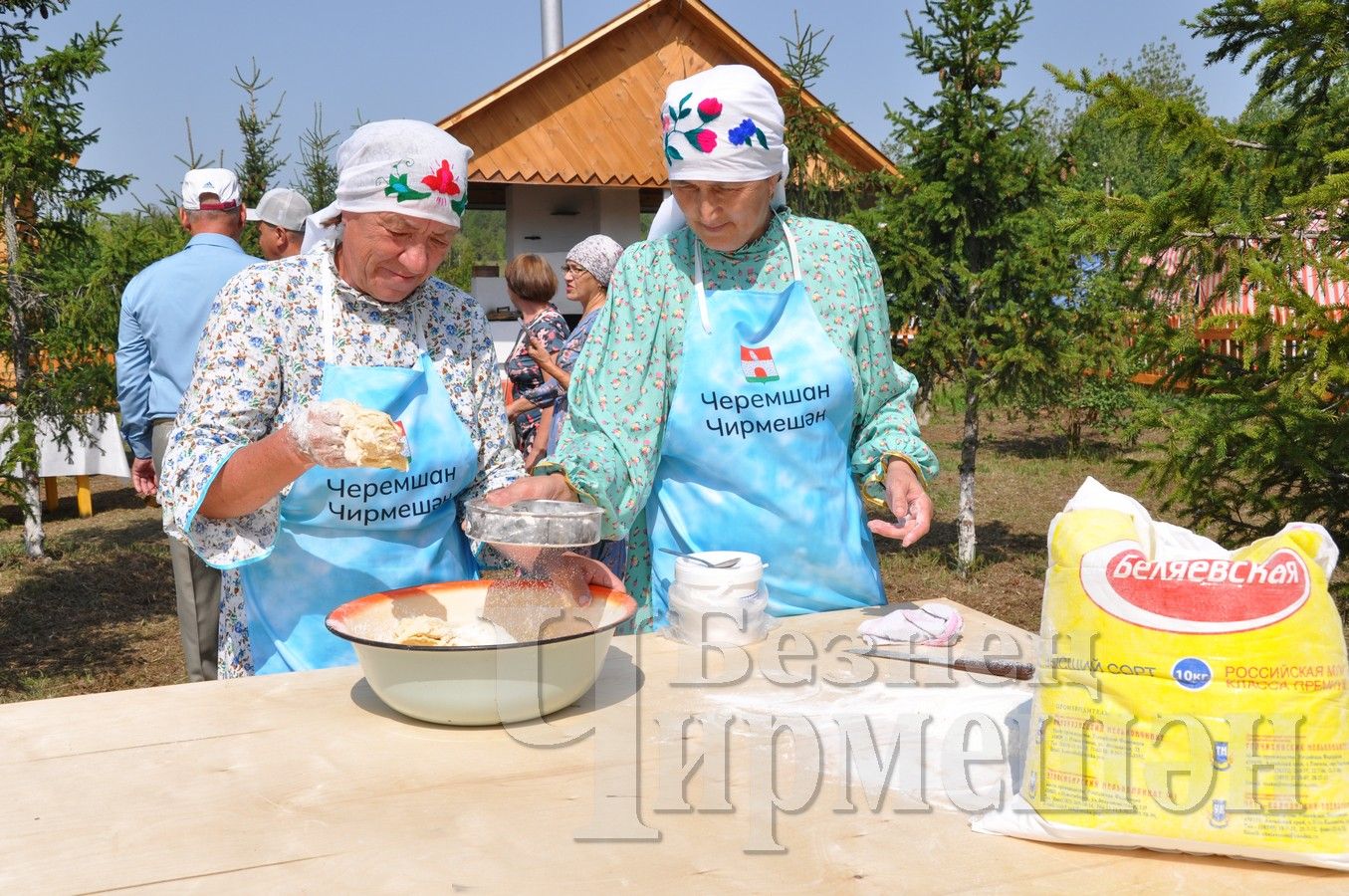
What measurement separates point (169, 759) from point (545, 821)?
60 centimetres

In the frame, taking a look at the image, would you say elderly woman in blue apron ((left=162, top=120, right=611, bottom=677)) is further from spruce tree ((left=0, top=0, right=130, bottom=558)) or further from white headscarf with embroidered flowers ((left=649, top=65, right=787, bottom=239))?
spruce tree ((left=0, top=0, right=130, bottom=558))

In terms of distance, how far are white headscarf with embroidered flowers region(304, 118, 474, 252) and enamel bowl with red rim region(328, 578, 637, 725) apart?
702mm

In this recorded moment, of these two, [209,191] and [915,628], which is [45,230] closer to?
[209,191]

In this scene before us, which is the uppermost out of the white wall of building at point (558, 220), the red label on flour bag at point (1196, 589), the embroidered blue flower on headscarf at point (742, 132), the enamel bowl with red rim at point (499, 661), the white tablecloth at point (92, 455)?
the white wall of building at point (558, 220)

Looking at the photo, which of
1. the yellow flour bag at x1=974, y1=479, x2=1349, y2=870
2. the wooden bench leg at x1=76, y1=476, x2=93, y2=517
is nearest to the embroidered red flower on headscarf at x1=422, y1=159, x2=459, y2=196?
the yellow flour bag at x1=974, y1=479, x2=1349, y2=870

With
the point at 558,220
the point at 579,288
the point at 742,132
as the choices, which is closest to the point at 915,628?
the point at 742,132

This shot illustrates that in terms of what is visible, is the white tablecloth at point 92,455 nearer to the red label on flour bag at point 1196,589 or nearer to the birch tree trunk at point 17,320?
the birch tree trunk at point 17,320

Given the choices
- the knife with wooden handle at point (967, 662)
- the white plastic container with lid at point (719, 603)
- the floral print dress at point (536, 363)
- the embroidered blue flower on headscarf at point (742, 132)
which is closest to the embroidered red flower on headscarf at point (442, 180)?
the embroidered blue flower on headscarf at point (742, 132)

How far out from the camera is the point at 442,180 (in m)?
2.04

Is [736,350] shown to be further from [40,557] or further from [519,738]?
[40,557]

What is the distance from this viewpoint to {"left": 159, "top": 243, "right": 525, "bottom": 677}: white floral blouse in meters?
1.98

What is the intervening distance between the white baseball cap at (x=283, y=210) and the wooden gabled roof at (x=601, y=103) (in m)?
6.57

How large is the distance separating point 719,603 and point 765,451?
39 cm

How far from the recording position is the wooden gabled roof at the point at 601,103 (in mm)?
12047
